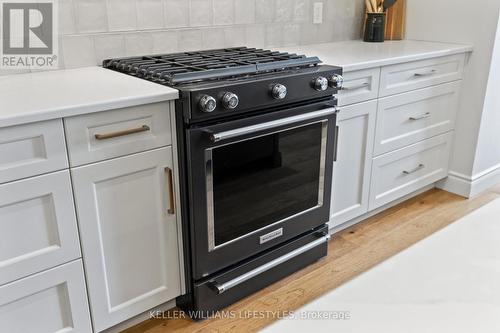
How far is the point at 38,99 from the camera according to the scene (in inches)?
59.7

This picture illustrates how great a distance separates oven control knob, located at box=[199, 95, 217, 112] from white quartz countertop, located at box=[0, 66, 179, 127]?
93mm

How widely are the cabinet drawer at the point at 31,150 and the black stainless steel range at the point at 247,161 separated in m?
0.42

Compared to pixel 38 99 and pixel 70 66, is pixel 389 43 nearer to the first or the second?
pixel 70 66

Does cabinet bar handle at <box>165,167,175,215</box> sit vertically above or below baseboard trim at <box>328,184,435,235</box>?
above

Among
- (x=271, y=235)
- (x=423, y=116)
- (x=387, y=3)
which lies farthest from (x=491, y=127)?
(x=271, y=235)

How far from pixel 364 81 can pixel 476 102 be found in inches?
38.7

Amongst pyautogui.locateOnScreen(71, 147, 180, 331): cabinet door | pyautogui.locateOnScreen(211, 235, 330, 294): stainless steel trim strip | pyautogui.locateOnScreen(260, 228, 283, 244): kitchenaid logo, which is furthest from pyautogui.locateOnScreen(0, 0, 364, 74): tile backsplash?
pyautogui.locateOnScreen(211, 235, 330, 294): stainless steel trim strip

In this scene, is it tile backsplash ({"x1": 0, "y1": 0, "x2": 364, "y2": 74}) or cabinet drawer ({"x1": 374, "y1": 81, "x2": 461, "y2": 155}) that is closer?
tile backsplash ({"x1": 0, "y1": 0, "x2": 364, "y2": 74})

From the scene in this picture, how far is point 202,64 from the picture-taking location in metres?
1.94

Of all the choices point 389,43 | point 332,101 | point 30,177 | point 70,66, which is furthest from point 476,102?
point 30,177

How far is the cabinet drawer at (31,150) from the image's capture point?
4.48 ft

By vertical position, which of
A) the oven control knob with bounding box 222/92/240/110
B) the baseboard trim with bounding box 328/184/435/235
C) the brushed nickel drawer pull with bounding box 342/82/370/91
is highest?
the oven control knob with bounding box 222/92/240/110

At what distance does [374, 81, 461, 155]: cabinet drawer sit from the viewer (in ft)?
8.23

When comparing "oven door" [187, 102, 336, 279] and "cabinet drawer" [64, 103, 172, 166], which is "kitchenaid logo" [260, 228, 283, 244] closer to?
"oven door" [187, 102, 336, 279]
